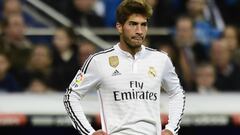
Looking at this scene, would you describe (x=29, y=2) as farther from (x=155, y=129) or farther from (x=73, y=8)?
(x=155, y=129)

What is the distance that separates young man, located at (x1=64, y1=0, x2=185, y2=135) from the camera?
5410 mm

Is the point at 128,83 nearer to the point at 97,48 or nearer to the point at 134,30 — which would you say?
the point at 134,30

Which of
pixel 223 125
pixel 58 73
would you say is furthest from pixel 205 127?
pixel 58 73

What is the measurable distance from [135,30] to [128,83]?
0.37m

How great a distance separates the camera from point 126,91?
5.44m

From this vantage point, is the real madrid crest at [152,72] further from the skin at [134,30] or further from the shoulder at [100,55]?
the shoulder at [100,55]

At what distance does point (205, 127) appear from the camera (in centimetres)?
875

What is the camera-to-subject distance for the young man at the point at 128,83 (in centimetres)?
541

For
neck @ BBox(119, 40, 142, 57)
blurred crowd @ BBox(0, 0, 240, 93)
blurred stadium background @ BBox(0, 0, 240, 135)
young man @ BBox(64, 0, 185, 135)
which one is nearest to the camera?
young man @ BBox(64, 0, 185, 135)

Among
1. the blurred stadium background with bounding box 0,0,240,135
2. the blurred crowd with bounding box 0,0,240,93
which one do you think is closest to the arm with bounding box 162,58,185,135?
the blurred stadium background with bounding box 0,0,240,135

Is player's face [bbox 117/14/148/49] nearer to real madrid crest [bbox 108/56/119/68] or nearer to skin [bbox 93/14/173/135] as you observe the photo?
skin [bbox 93/14/173/135]

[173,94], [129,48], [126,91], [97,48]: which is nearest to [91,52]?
[97,48]

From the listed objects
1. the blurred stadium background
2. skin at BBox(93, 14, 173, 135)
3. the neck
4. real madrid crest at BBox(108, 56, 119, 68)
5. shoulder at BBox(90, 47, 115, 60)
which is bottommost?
the blurred stadium background

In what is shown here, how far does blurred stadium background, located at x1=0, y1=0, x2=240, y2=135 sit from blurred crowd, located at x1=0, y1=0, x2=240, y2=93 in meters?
0.01
